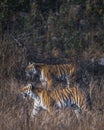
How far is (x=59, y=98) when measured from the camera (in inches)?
465

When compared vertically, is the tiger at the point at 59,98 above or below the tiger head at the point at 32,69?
below

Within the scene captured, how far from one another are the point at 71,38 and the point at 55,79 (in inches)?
43.6

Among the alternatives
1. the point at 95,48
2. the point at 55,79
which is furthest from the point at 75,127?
the point at 95,48

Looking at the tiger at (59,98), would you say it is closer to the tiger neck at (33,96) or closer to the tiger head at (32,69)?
the tiger neck at (33,96)

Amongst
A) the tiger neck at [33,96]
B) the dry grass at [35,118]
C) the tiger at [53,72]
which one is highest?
the tiger at [53,72]

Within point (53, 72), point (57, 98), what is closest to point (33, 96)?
point (57, 98)

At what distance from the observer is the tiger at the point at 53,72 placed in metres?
14.2

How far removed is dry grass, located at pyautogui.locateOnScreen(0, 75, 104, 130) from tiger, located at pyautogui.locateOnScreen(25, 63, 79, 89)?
82.6 inches

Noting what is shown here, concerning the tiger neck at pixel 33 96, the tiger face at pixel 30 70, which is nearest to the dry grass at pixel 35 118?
the tiger neck at pixel 33 96

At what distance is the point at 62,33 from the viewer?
603 inches

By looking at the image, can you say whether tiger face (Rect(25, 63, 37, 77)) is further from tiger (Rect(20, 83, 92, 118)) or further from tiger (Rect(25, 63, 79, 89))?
tiger (Rect(20, 83, 92, 118))

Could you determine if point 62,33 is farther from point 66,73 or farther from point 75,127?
point 75,127

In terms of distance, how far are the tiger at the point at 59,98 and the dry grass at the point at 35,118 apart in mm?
111

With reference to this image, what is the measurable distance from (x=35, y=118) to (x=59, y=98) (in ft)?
5.96
